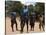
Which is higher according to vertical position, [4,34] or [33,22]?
[33,22]

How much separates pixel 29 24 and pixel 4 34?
1.23 ft

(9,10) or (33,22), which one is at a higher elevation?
(9,10)

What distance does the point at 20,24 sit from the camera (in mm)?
1242

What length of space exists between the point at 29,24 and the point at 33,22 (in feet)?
0.21

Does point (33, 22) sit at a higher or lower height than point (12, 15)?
lower

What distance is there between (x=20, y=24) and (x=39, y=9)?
35 cm

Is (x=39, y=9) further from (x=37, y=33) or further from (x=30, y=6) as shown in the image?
(x=37, y=33)

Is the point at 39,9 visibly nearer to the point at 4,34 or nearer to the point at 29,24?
the point at 29,24

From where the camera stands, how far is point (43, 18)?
1.28 metres

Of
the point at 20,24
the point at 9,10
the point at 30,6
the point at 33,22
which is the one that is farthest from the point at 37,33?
the point at 9,10
